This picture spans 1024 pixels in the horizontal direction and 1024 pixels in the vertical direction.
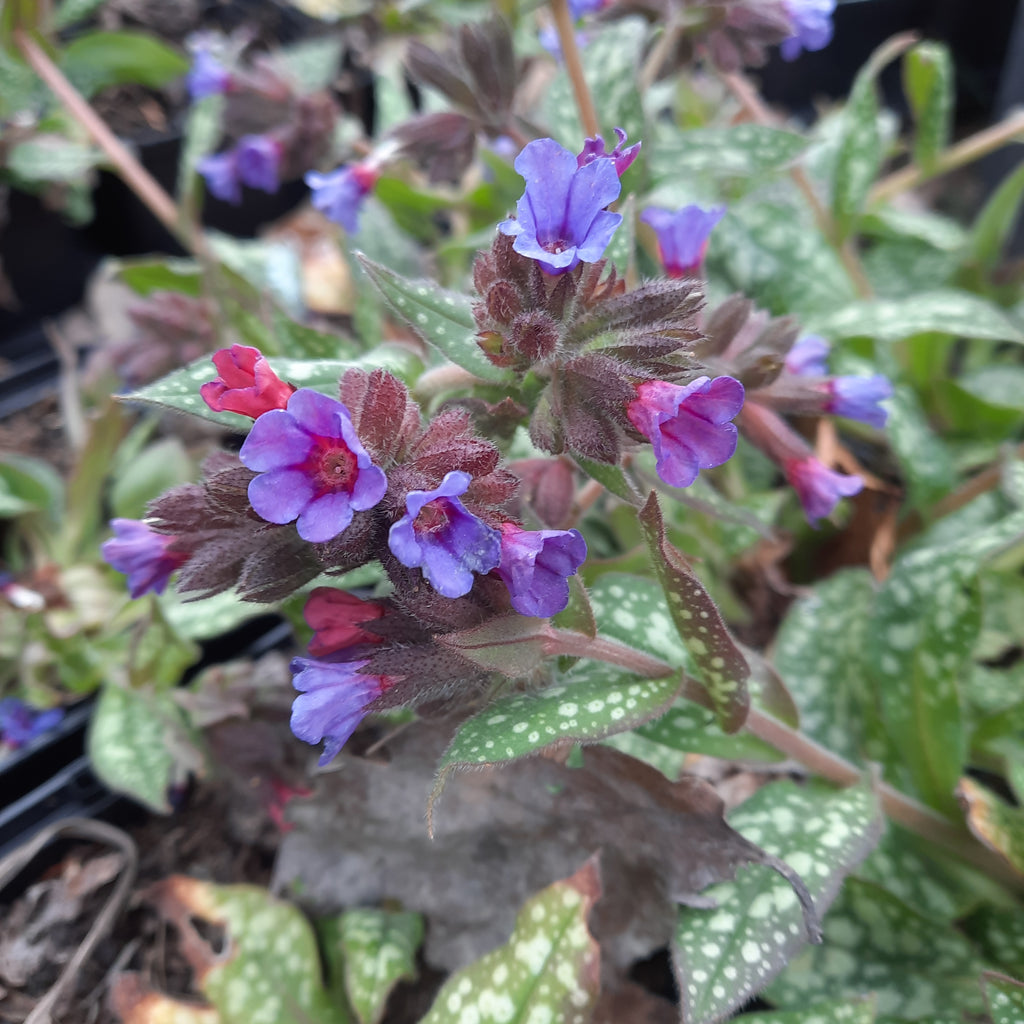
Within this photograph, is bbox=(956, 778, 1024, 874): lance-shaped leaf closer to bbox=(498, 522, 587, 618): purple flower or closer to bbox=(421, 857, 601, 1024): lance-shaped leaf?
bbox=(421, 857, 601, 1024): lance-shaped leaf

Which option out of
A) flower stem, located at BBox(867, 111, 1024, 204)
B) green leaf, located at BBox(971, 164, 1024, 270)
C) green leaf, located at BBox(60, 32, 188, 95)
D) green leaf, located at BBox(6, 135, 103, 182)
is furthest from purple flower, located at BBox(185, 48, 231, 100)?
green leaf, located at BBox(971, 164, 1024, 270)

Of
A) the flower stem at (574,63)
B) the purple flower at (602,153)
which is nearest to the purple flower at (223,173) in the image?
the flower stem at (574,63)

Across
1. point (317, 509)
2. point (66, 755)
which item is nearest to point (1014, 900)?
point (317, 509)

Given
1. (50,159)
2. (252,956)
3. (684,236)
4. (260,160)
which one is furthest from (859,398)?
(50,159)

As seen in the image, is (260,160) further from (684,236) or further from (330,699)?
(330,699)

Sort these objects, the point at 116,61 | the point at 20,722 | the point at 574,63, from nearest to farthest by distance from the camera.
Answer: the point at 574,63 < the point at 20,722 < the point at 116,61

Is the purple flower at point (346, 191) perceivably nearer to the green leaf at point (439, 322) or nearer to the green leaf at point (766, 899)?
the green leaf at point (439, 322)
